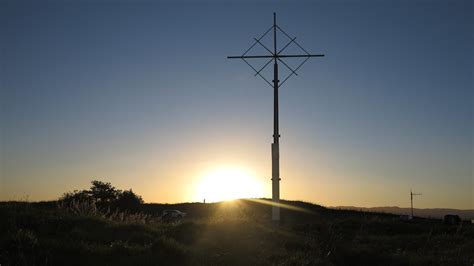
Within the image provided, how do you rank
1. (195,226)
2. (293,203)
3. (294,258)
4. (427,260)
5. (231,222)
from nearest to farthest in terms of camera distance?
(294,258) → (427,260) → (195,226) → (231,222) → (293,203)

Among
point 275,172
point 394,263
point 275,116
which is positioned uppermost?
point 275,116

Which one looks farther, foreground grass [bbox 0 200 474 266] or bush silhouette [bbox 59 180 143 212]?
bush silhouette [bbox 59 180 143 212]

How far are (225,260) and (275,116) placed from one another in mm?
11860

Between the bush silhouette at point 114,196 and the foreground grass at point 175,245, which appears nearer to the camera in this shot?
the foreground grass at point 175,245

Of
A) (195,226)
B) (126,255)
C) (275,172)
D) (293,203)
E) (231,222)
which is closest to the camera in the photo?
(126,255)

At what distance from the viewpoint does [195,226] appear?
1792 centimetres

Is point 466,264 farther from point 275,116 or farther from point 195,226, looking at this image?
point 275,116

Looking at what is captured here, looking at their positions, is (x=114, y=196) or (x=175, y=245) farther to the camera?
(x=114, y=196)

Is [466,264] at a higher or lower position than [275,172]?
lower

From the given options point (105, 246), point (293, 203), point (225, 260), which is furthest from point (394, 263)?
point (293, 203)

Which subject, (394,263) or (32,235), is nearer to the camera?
(32,235)

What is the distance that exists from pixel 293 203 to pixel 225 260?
182 feet

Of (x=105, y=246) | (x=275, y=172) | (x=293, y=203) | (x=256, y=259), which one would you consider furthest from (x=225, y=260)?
(x=293, y=203)

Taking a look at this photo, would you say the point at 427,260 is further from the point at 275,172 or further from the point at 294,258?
the point at 275,172
